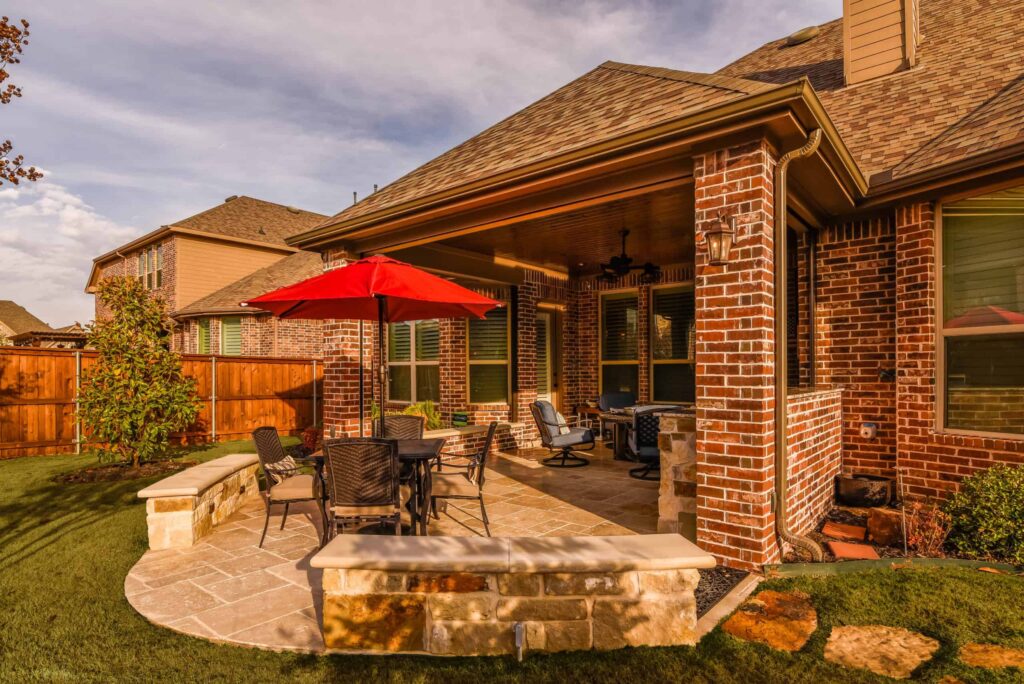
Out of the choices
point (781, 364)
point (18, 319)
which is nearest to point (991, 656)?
point (781, 364)

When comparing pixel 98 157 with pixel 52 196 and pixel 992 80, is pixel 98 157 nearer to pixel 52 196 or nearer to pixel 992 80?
pixel 52 196

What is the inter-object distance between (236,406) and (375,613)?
1060cm

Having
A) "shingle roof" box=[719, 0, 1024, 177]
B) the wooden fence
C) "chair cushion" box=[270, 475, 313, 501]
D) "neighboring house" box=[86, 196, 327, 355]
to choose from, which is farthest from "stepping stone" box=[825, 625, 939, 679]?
"neighboring house" box=[86, 196, 327, 355]

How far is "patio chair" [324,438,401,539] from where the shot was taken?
147 inches

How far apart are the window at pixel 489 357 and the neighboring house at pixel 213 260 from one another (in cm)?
895

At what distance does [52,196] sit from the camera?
1688 cm

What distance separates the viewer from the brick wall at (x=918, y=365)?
198 inches

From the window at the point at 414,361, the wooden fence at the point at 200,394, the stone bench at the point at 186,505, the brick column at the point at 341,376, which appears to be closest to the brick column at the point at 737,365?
the stone bench at the point at 186,505

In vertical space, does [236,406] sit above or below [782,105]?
below

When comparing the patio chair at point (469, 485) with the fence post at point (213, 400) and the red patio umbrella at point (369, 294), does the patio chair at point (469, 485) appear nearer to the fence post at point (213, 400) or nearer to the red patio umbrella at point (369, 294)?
the red patio umbrella at point (369, 294)

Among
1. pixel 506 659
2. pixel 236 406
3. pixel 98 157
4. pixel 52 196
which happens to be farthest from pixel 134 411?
pixel 52 196

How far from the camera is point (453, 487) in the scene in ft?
15.5

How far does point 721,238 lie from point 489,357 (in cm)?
613

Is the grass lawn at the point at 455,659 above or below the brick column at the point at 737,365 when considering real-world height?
below
